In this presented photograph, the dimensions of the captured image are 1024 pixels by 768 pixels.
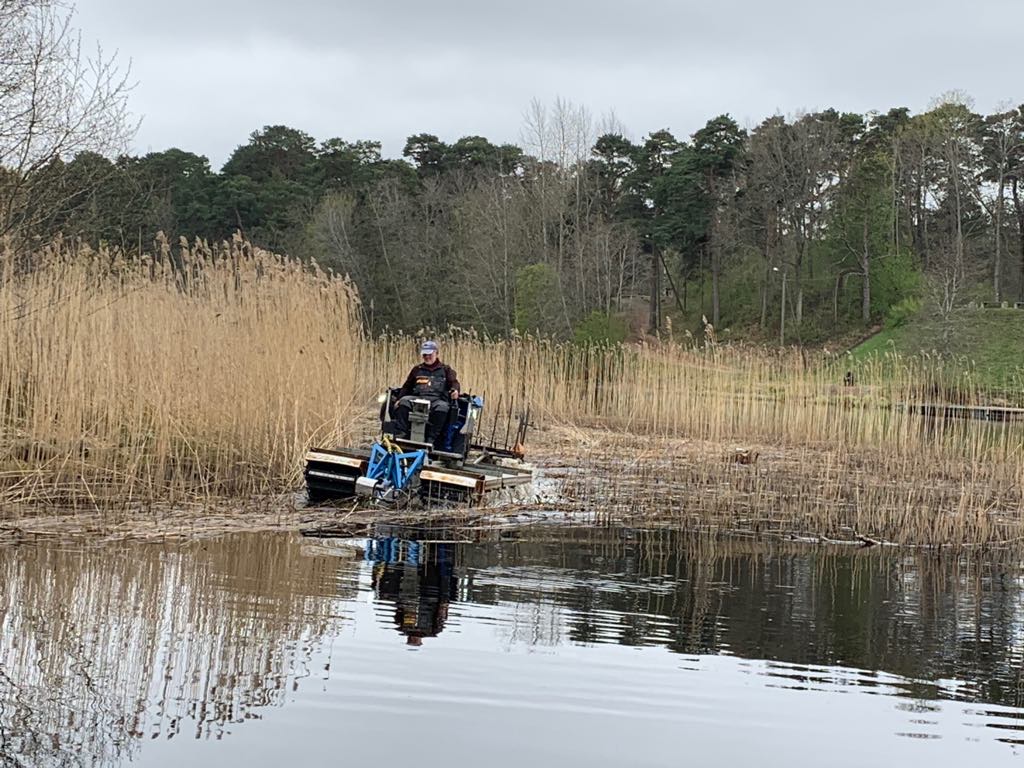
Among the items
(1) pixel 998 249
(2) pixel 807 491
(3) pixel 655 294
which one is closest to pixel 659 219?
(3) pixel 655 294

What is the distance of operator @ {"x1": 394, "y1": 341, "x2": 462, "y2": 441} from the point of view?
11.2 metres

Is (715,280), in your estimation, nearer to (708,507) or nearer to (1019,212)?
(1019,212)

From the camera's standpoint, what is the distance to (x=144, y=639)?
566 cm

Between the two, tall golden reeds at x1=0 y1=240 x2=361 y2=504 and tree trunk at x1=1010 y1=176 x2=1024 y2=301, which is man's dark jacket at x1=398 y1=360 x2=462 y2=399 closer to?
tall golden reeds at x1=0 y1=240 x2=361 y2=504

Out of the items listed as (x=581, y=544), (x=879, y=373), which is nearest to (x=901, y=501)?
(x=581, y=544)

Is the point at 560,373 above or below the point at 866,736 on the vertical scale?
above

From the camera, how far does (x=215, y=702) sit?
15.9 ft

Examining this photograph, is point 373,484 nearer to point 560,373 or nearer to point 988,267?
point 560,373

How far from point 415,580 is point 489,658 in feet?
6.17

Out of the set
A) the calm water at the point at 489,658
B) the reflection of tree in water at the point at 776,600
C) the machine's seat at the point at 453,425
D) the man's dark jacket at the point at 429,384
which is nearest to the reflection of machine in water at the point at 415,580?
the calm water at the point at 489,658

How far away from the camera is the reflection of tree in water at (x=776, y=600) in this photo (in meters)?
6.23

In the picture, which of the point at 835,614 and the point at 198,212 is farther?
the point at 198,212

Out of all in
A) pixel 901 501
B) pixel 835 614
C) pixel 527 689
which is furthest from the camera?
pixel 901 501

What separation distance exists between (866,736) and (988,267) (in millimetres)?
50907
